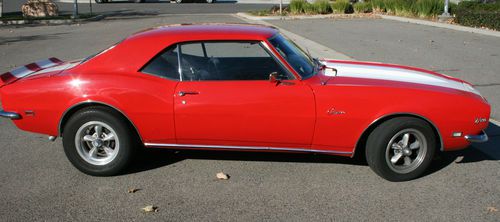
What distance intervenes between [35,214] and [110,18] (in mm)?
21288

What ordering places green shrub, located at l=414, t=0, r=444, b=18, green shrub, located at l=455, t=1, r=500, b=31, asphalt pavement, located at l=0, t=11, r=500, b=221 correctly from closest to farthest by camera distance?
asphalt pavement, located at l=0, t=11, r=500, b=221
green shrub, located at l=455, t=1, r=500, b=31
green shrub, located at l=414, t=0, r=444, b=18

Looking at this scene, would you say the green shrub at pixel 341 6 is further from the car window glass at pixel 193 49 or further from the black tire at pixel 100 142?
the black tire at pixel 100 142

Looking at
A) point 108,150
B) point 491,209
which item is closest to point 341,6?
point 108,150

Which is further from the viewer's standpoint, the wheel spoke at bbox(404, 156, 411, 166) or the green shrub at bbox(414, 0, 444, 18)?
the green shrub at bbox(414, 0, 444, 18)

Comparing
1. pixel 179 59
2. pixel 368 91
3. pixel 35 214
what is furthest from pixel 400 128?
pixel 35 214

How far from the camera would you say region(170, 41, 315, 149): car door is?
4.56 m

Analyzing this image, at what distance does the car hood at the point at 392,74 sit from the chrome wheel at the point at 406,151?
56cm

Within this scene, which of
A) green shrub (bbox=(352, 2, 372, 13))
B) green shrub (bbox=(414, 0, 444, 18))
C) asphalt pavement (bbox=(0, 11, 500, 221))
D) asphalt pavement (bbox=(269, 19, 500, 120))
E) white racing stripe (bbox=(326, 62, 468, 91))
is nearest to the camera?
asphalt pavement (bbox=(0, 11, 500, 221))

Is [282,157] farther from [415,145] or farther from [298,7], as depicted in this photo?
[298,7]

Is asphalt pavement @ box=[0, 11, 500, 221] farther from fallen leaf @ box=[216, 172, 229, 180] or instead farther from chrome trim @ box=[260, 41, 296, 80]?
chrome trim @ box=[260, 41, 296, 80]

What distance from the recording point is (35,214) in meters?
4.09

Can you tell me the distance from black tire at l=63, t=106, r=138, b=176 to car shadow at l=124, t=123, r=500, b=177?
0.28m

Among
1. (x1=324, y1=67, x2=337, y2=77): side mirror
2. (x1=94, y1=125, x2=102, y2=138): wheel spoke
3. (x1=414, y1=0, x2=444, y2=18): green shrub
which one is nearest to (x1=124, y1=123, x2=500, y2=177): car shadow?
(x1=94, y1=125, x2=102, y2=138): wheel spoke

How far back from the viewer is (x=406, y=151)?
4602 millimetres
